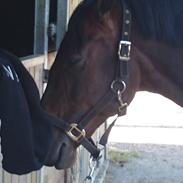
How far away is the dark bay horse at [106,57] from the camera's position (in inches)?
82.3

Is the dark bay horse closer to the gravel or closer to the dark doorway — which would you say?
the dark doorway

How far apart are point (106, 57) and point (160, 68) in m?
0.23

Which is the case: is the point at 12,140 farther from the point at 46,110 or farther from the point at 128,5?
the point at 128,5

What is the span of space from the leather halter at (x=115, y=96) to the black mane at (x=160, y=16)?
4cm

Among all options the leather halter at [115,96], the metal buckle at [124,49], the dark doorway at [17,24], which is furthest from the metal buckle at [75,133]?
the dark doorway at [17,24]

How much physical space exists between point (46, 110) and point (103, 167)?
11.9 feet

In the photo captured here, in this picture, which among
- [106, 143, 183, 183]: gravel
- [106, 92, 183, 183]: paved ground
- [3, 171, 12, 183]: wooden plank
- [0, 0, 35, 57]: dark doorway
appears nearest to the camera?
[3, 171, 12, 183]: wooden plank

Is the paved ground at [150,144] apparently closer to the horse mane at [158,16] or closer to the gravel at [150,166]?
the gravel at [150,166]

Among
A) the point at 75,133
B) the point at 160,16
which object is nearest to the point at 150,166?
the point at 75,133

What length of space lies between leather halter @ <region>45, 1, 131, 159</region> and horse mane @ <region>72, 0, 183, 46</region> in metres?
0.04

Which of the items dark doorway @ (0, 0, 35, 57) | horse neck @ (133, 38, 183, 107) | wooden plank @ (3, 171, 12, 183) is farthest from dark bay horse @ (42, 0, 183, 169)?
dark doorway @ (0, 0, 35, 57)

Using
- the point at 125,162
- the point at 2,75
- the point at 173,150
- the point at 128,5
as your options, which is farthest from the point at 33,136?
the point at 173,150

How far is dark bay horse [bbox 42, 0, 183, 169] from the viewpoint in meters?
2.09

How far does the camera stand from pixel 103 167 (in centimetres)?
577
